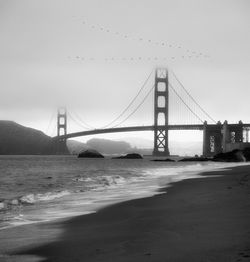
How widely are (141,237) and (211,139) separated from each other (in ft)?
322

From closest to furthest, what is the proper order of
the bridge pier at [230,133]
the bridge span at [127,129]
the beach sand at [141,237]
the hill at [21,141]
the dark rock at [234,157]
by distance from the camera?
the beach sand at [141,237]
the dark rock at [234,157]
the bridge span at [127,129]
the bridge pier at [230,133]
the hill at [21,141]

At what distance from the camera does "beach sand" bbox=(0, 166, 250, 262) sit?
17.9 feet

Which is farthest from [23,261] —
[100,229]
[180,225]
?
[180,225]

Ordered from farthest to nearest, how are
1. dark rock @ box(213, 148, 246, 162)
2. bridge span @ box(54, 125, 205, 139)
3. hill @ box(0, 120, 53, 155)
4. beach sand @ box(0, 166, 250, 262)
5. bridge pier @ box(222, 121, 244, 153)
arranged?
hill @ box(0, 120, 53, 155) < bridge pier @ box(222, 121, 244, 153) < bridge span @ box(54, 125, 205, 139) < dark rock @ box(213, 148, 246, 162) < beach sand @ box(0, 166, 250, 262)

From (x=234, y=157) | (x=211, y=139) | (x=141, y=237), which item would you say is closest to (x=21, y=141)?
(x=211, y=139)

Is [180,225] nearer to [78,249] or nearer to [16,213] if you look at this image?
[78,249]

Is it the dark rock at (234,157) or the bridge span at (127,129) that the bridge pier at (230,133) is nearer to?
the bridge span at (127,129)

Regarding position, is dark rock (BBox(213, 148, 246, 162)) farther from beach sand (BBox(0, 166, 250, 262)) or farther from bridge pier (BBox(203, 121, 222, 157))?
beach sand (BBox(0, 166, 250, 262))

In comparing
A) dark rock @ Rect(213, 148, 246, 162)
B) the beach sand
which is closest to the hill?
→ dark rock @ Rect(213, 148, 246, 162)

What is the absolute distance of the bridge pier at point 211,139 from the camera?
9562 cm

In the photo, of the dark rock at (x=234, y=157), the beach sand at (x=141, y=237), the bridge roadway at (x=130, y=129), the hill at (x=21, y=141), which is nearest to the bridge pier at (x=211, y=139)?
the bridge roadway at (x=130, y=129)

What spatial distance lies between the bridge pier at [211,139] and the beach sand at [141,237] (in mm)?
85962

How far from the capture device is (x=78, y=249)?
6.03 m

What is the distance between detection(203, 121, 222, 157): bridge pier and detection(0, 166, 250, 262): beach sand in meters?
86.0
